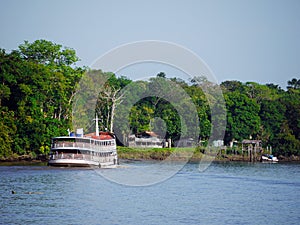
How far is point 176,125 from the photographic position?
285 ft

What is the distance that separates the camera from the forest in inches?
2579

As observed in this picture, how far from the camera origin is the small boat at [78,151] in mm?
53906

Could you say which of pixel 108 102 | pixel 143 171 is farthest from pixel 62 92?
pixel 143 171

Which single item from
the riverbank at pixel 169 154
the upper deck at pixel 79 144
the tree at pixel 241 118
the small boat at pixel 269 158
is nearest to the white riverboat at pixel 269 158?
the small boat at pixel 269 158

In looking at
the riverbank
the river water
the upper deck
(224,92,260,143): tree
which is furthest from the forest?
the river water

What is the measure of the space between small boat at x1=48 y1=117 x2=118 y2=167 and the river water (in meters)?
2.01

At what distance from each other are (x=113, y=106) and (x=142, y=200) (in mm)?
45725

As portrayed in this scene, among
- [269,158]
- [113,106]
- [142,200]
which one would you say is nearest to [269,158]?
[269,158]

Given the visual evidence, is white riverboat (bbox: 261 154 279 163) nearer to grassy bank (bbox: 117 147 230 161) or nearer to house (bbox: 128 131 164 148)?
grassy bank (bbox: 117 147 230 161)

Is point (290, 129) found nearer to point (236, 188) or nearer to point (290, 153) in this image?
point (290, 153)

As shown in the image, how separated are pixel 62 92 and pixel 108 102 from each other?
14.3m

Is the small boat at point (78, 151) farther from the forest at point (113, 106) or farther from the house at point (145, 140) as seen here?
the house at point (145, 140)

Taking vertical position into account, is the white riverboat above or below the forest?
below

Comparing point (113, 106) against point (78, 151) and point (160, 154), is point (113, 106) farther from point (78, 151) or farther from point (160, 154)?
point (78, 151)
